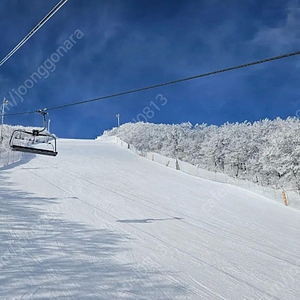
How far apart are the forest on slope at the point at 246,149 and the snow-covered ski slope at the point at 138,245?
19053 mm

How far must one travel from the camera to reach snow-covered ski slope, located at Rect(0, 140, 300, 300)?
4121 mm

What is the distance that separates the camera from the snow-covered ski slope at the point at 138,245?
162 inches

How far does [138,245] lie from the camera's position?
591 centimetres

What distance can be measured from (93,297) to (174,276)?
1587 millimetres

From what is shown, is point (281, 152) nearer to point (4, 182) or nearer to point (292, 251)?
point (292, 251)

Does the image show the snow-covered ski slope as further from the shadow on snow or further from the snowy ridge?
the snowy ridge

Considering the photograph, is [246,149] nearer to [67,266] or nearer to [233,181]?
[233,181]

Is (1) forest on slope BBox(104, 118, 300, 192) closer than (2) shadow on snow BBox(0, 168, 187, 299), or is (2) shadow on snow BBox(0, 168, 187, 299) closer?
(2) shadow on snow BBox(0, 168, 187, 299)

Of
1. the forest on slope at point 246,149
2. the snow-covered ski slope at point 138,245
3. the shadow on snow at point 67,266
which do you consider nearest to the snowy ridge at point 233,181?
the snow-covered ski slope at point 138,245

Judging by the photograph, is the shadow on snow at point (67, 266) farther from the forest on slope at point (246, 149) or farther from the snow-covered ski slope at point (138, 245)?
the forest on slope at point (246, 149)

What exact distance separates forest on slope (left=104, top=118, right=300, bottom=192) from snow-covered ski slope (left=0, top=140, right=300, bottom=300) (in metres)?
19.1

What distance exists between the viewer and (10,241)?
5508 millimetres

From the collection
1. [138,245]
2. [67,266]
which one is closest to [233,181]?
[138,245]

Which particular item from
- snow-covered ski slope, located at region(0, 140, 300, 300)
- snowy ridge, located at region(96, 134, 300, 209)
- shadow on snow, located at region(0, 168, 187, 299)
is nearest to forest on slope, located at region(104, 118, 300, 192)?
snowy ridge, located at region(96, 134, 300, 209)
